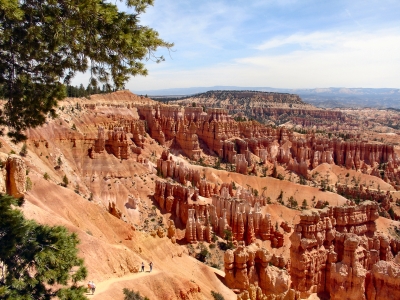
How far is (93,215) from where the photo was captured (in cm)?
2550

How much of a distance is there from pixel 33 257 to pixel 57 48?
210 inches

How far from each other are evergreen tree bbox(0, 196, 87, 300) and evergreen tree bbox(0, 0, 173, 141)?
2.94 metres

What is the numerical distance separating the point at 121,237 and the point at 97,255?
5.42 meters

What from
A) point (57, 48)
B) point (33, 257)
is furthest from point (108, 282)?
point (57, 48)

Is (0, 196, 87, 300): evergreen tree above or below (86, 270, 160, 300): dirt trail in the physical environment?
above

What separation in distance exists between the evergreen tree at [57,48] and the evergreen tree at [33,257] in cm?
294

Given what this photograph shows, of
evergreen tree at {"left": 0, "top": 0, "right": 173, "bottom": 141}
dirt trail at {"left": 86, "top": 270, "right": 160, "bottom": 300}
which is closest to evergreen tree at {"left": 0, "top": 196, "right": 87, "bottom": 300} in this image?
evergreen tree at {"left": 0, "top": 0, "right": 173, "bottom": 141}

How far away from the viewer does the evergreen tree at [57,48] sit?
357 inches

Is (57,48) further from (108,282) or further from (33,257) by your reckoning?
(108,282)

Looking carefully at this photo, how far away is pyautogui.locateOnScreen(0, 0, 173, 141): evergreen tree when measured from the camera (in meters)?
9.07

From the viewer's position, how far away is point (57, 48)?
9562 mm

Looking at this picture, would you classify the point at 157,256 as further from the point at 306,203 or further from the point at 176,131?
the point at 176,131

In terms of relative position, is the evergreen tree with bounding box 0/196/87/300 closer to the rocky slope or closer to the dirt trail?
the rocky slope

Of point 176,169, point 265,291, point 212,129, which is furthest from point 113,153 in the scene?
point 212,129
